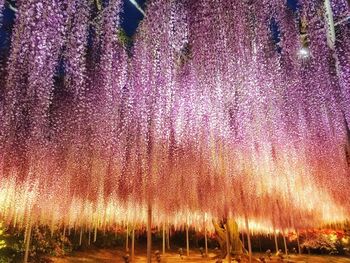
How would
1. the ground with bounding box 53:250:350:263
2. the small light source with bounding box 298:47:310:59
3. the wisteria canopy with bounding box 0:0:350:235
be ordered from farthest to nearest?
the ground with bounding box 53:250:350:263 → the small light source with bounding box 298:47:310:59 → the wisteria canopy with bounding box 0:0:350:235

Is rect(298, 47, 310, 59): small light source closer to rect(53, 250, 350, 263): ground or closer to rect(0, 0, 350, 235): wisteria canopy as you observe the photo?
rect(0, 0, 350, 235): wisteria canopy

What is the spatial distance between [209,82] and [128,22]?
1.93 m

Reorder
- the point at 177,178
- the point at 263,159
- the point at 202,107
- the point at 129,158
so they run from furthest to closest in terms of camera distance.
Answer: the point at 177,178
the point at 129,158
the point at 263,159
the point at 202,107

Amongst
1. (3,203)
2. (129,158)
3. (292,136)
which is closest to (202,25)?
(292,136)

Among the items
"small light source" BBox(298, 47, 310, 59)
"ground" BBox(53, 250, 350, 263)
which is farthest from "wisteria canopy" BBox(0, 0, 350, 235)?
"ground" BBox(53, 250, 350, 263)

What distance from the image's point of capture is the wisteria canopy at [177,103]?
495 centimetres

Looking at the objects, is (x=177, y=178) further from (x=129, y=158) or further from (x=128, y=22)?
(x=128, y=22)

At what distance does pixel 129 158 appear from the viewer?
898cm

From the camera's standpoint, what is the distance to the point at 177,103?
6.72 m

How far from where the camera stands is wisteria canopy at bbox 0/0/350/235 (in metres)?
4.95

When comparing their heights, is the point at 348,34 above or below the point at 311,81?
above

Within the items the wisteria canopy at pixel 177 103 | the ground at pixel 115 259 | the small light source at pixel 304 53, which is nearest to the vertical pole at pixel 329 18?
the wisteria canopy at pixel 177 103

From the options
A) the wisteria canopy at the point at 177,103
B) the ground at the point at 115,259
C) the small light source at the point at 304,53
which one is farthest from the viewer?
the ground at the point at 115,259

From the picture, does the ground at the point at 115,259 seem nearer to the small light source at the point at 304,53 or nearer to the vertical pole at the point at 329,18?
the small light source at the point at 304,53
